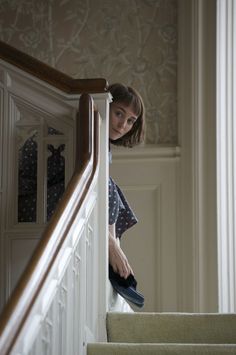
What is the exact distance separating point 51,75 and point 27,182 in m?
0.44

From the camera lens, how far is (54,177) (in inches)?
113

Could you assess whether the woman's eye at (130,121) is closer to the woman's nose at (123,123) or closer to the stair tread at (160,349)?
the woman's nose at (123,123)

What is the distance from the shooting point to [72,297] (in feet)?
7.17

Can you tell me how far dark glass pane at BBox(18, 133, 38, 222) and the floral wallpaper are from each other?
1455 millimetres

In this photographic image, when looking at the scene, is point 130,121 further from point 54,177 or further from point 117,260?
point 117,260

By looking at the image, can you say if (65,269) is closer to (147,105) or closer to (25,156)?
(25,156)

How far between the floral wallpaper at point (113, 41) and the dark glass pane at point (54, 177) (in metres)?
1.45

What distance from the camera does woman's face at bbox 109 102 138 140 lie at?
10.1 ft

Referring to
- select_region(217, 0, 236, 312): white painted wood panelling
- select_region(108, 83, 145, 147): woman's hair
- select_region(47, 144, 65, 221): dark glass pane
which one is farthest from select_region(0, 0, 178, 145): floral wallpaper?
select_region(47, 144, 65, 221): dark glass pane

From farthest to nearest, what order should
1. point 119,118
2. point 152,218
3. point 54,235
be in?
point 152,218
point 119,118
point 54,235

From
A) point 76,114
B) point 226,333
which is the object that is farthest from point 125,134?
point 226,333

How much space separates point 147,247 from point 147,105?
84 cm

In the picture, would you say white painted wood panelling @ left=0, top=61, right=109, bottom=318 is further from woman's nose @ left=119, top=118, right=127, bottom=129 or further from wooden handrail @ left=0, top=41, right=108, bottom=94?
woman's nose @ left=119, top=118, right=127, bottom=129

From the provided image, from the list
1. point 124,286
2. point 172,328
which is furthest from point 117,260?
point 172,328
